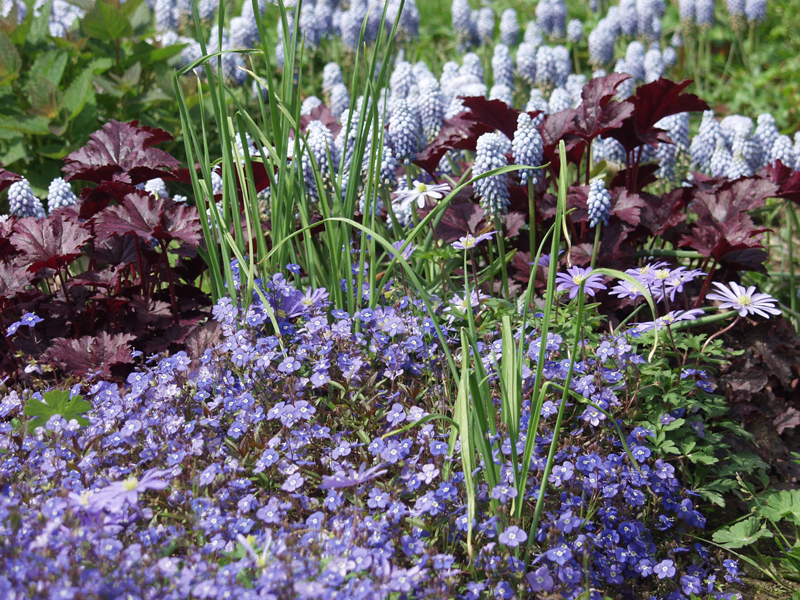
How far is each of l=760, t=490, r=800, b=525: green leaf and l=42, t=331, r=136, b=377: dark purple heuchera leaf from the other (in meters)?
2.08

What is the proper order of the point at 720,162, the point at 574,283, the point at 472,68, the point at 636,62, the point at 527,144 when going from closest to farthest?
1. the point at 574,283
2. the point at 527,144
3. the point at 720,162
4. the point at 472,68
5. the point at 636,62

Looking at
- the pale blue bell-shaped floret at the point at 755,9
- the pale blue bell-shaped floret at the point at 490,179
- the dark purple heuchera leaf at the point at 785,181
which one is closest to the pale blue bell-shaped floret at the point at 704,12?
the pale blue bell-shaped floret at the point at 755,9

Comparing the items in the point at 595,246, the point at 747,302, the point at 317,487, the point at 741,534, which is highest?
the point at 595,246

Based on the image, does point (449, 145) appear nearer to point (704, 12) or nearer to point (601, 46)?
point (601, 46)

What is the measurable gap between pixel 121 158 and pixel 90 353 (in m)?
0.82

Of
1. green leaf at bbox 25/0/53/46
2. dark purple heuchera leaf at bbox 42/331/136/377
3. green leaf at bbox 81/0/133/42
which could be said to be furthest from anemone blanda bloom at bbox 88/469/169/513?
green leaf at bbox 25/0/53/46

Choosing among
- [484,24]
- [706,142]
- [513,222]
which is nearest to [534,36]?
[484,24]

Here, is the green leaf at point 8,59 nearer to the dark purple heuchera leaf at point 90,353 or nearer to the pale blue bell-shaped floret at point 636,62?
the dark purple heuchera leaf at point 90,353

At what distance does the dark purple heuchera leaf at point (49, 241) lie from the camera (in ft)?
7.88

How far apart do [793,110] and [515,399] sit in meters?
5.19

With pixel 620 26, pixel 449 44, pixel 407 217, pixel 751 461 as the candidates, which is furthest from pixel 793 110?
pixel 751 461

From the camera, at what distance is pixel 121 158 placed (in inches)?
112

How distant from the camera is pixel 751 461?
2.36 m

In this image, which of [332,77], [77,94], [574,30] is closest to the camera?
[77,94]
